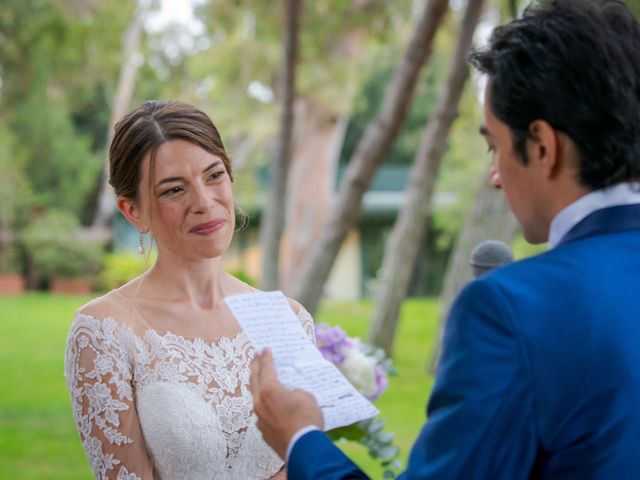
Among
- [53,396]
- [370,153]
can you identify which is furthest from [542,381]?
[53,396]

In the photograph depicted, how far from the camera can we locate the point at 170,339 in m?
2.62

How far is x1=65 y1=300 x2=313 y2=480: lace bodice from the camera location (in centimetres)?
240

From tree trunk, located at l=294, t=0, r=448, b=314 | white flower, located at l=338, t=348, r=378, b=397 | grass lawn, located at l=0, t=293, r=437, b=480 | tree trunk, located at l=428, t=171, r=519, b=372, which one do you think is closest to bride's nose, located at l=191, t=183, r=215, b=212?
white flower, located at l=338, t=348, r=378, b=397

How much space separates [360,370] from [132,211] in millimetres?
1324

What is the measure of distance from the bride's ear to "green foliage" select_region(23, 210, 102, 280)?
25820 millimetres

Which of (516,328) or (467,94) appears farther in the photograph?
(467,94)

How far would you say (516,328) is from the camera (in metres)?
1.43

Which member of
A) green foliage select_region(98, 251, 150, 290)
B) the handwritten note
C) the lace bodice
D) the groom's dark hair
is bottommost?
green foliage select_region(98, 251, 150, 290)

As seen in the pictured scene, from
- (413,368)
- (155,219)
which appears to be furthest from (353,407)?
(413,368)

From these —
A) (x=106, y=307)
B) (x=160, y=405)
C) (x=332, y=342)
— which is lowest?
(x=332, y=342)

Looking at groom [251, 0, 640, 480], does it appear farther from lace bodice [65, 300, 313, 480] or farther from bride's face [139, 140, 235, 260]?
bride's face [139, 140, 235, 260]

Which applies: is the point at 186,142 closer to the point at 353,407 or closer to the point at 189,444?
the point at 189,444

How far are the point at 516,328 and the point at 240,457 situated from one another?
1.35 m

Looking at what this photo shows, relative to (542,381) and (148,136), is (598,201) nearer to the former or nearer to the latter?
(542,381)
